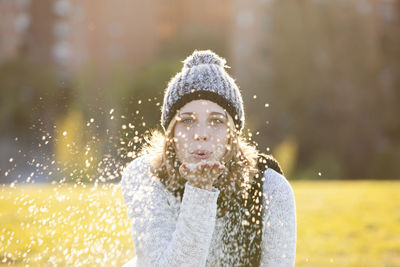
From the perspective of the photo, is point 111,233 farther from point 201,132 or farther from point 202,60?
point 201,132

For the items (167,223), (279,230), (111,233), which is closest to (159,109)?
(167,223)

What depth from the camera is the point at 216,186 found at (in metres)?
3.67

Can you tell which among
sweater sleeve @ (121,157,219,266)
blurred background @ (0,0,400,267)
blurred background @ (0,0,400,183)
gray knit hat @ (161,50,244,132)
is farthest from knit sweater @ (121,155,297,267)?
blurred background @ (0,0,400,183)

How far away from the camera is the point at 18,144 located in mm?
40000

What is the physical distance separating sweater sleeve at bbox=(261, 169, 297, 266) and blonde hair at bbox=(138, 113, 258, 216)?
0.73 ft

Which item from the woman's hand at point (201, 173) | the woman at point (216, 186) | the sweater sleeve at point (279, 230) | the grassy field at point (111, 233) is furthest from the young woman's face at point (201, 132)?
the grassy field at point (111, 233)

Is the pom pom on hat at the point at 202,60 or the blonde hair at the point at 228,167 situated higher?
the pom pom on hat at the point at 202,60

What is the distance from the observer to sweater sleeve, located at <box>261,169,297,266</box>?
3.60 metres

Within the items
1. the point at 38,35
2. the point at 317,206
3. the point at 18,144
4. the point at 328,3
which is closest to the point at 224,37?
the point at 328,3

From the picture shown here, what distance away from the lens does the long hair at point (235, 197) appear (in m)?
3.64

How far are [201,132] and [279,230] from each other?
888 millimetres

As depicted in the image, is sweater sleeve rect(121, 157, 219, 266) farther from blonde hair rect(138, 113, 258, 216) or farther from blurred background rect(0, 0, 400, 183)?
blurred background rect(0, 0, 400, 183)

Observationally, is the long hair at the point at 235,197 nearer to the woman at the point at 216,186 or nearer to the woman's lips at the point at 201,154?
the woman at the point at 216,186

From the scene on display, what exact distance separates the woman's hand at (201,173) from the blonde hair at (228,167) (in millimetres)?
511
